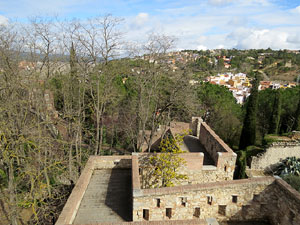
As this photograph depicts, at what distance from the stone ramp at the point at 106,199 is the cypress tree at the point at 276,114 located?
20257 millimetres

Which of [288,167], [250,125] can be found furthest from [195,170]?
[250,125]

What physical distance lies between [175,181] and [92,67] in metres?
8.86

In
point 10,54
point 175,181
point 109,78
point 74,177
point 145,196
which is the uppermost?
point 10,54

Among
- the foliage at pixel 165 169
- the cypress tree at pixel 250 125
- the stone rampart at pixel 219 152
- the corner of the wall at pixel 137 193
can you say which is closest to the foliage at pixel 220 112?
the cypress tree at pixel 250 125

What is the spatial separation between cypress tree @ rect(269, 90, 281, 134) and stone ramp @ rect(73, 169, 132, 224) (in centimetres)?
2026

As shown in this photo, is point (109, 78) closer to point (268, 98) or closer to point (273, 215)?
point (273, 215)

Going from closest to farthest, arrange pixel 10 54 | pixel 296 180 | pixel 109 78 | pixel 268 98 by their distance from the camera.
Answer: pixel 10 54 → pixel 296 180 → pixel 109 78 → pixel 268 98

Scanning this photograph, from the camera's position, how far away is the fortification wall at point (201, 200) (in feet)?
22.4

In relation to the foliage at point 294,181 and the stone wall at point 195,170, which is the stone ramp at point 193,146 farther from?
the foliage at point 294,181

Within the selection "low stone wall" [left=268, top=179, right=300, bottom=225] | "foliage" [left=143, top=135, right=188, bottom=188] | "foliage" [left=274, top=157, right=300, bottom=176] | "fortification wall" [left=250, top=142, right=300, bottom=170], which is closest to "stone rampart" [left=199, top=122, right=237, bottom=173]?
"foliage" [left=143, top=135, right=188, bottom=188]

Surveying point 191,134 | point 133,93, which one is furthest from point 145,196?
point 133,93

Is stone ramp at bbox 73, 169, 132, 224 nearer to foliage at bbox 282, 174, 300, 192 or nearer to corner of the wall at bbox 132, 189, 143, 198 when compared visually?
corner of the wall at bbox 132, 189, 143, 198

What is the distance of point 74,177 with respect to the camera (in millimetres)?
14562

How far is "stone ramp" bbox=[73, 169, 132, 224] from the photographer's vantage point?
7016 millimetres
